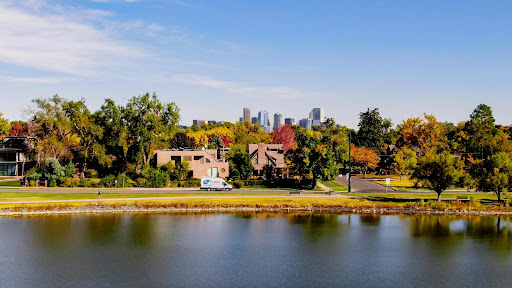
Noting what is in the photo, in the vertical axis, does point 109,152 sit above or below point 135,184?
above

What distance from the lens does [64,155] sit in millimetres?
86312

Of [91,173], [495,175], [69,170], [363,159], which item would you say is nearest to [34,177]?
[69,170]

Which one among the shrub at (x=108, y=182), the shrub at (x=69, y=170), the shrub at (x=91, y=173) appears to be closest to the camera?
the shrub at (x=108, y=182)

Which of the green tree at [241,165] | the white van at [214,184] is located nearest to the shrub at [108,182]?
the white van at [214,184]

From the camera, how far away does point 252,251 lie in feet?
132

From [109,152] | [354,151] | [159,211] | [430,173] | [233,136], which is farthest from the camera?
[233,136]

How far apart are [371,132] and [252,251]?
105 meters

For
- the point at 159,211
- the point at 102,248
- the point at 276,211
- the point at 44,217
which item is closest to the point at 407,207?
the point at 276,211

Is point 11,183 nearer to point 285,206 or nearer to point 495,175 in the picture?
point 285,206

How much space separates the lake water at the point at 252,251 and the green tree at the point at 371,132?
8106cm

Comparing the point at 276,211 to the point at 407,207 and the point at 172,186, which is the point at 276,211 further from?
the point at 172,186

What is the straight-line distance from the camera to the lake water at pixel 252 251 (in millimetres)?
32781

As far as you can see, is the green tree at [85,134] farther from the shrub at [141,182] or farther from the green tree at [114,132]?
the shrub at [141,182]

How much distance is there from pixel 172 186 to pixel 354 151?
5292 cm
